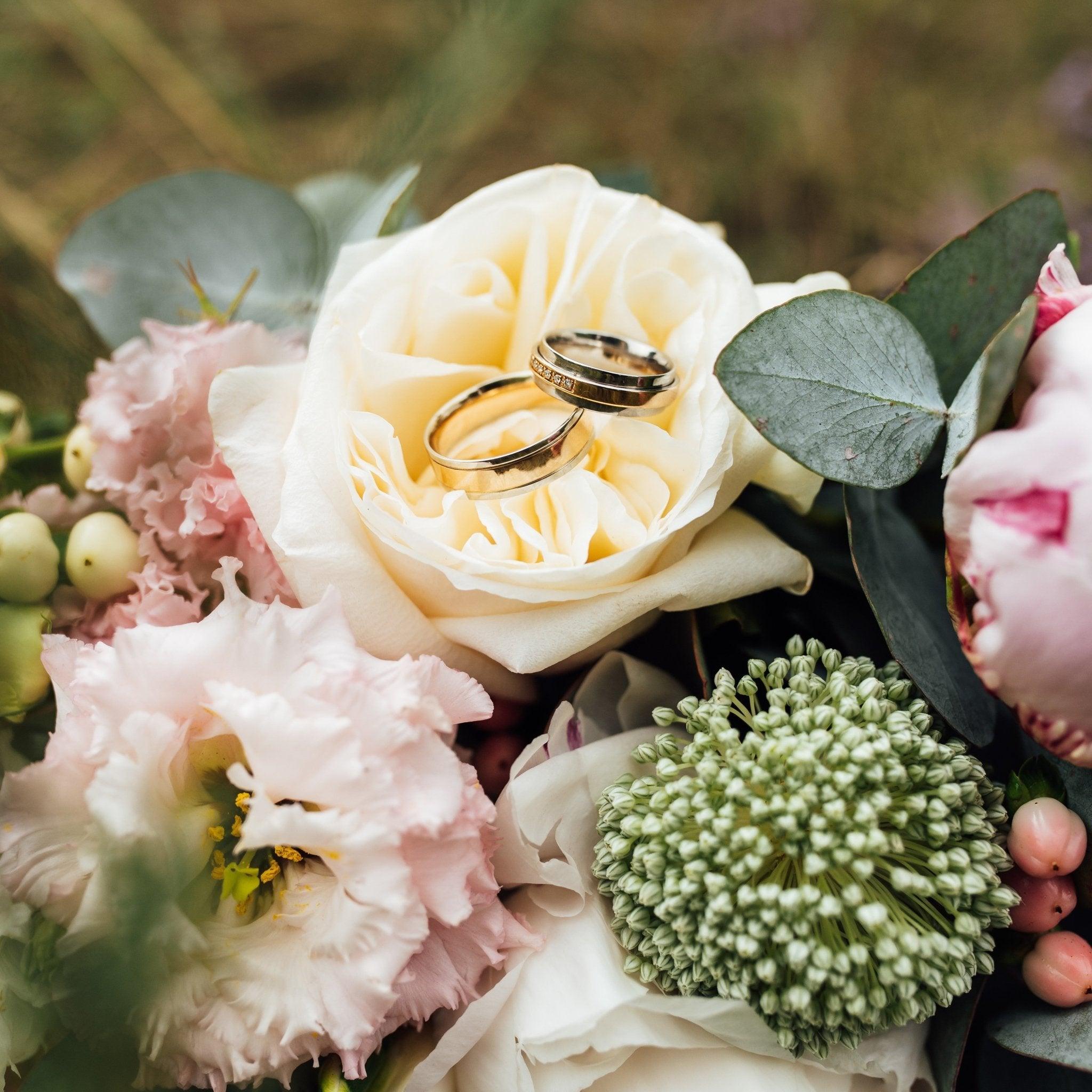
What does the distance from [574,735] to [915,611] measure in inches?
7.9

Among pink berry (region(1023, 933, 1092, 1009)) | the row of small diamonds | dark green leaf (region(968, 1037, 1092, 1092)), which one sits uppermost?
the row of small diamonds

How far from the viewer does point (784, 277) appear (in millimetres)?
1086

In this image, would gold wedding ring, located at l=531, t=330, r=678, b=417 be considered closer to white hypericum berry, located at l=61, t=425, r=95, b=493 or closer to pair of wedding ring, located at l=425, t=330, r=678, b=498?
pair of wedding ring, located at l=425, t=330, r=678, b=498

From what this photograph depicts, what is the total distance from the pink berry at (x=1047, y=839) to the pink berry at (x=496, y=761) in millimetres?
269

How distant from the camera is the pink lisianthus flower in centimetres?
36

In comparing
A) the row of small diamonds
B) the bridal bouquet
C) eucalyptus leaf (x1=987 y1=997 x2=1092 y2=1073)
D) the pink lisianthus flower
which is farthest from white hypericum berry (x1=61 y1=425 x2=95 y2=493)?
eucalyptus leaf (x1=987 y1=997 x2=1092 y2=1073)

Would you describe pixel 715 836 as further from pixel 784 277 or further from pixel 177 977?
pixel 784 277

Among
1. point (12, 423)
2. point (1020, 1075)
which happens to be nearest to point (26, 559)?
point (12, 423)

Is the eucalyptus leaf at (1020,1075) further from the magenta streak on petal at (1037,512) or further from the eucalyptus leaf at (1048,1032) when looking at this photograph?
the magenta streak on petal at (1037,512)

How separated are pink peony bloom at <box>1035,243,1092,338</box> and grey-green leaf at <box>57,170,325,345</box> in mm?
501

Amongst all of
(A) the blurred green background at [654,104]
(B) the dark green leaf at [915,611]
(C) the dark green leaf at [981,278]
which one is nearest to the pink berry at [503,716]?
(B) the dark green leaf at [915,611]

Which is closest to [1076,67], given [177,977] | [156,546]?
[156,546]

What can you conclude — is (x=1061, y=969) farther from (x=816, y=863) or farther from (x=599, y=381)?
(x=599, y=381)

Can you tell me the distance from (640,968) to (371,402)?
33 centimetres
